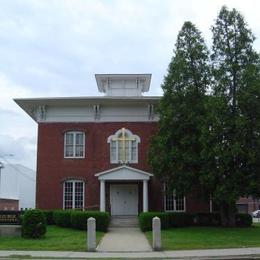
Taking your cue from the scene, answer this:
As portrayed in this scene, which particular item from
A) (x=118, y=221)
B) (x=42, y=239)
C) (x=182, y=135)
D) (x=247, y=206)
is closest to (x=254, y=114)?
(x=182, y=135)

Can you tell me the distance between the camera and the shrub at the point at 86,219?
31.0 metres

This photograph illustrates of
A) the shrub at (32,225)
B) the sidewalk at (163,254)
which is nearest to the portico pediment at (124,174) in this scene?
the shrub at (32,225)

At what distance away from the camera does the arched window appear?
3903 centimetres

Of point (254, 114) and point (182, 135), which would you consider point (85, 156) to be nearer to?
point (182, 135)

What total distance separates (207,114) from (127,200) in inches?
420

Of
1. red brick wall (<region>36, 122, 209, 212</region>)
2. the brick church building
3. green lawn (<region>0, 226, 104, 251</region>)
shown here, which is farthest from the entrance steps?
green lawn (<region>0, 226, 104, 251</region>)

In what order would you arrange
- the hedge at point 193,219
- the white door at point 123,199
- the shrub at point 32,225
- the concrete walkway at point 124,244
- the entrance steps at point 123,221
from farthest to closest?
1. the white door at point 123,199
2. the entrance steps at point 123,221
3. the hedge at point 193,219
4. the shrub at point 32,225
5. the concrete walkway at point 124,244

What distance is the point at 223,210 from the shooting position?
3438cm

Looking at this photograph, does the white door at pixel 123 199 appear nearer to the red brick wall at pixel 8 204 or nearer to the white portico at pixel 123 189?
the white portico at pixel 123 189

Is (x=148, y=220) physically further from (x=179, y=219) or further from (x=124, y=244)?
(x=124, y=244)

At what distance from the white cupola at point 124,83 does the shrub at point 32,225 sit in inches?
736

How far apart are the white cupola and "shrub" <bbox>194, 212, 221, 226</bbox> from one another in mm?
11518

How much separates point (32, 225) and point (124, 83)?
20.1m

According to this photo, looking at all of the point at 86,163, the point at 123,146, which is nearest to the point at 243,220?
the point at 123,146
